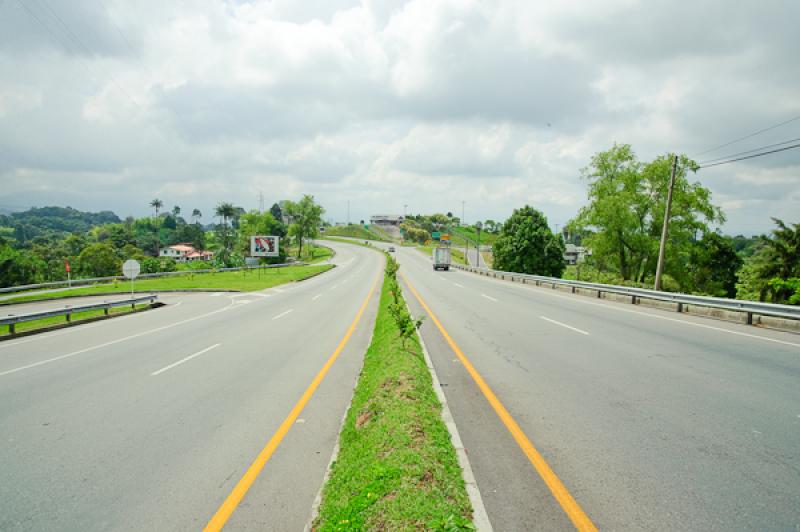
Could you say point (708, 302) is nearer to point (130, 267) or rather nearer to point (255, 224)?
point (130, 267)

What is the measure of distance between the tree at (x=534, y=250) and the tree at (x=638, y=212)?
12.7 metres

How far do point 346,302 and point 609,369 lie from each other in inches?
610

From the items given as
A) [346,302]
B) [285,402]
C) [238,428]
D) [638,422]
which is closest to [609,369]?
[638,422]

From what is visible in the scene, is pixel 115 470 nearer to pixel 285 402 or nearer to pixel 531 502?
pixel 285 402

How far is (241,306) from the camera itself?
67.5ft

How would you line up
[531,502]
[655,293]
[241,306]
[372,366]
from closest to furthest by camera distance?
1. [531,502]
2. [372,366]
3. [655,293]
4. [241,306]

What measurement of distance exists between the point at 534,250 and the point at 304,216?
60.7m

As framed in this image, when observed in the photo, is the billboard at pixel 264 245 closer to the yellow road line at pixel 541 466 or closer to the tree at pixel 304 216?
the tree at pixel 304 216

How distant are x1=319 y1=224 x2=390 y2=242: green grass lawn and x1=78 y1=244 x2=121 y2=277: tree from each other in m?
92.5

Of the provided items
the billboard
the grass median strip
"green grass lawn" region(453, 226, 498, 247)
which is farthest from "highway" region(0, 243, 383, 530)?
"green grass lawn" region(453, 226, 498, 247)

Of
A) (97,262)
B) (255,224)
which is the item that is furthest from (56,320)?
(255,224)

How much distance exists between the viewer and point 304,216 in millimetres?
94938

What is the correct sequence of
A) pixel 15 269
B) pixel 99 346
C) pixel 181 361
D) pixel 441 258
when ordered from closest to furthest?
pixel 181 361, pixel 99 346, pixel 15 269, pixel 441 258

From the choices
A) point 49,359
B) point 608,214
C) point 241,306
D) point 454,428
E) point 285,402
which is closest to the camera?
point 454,428
